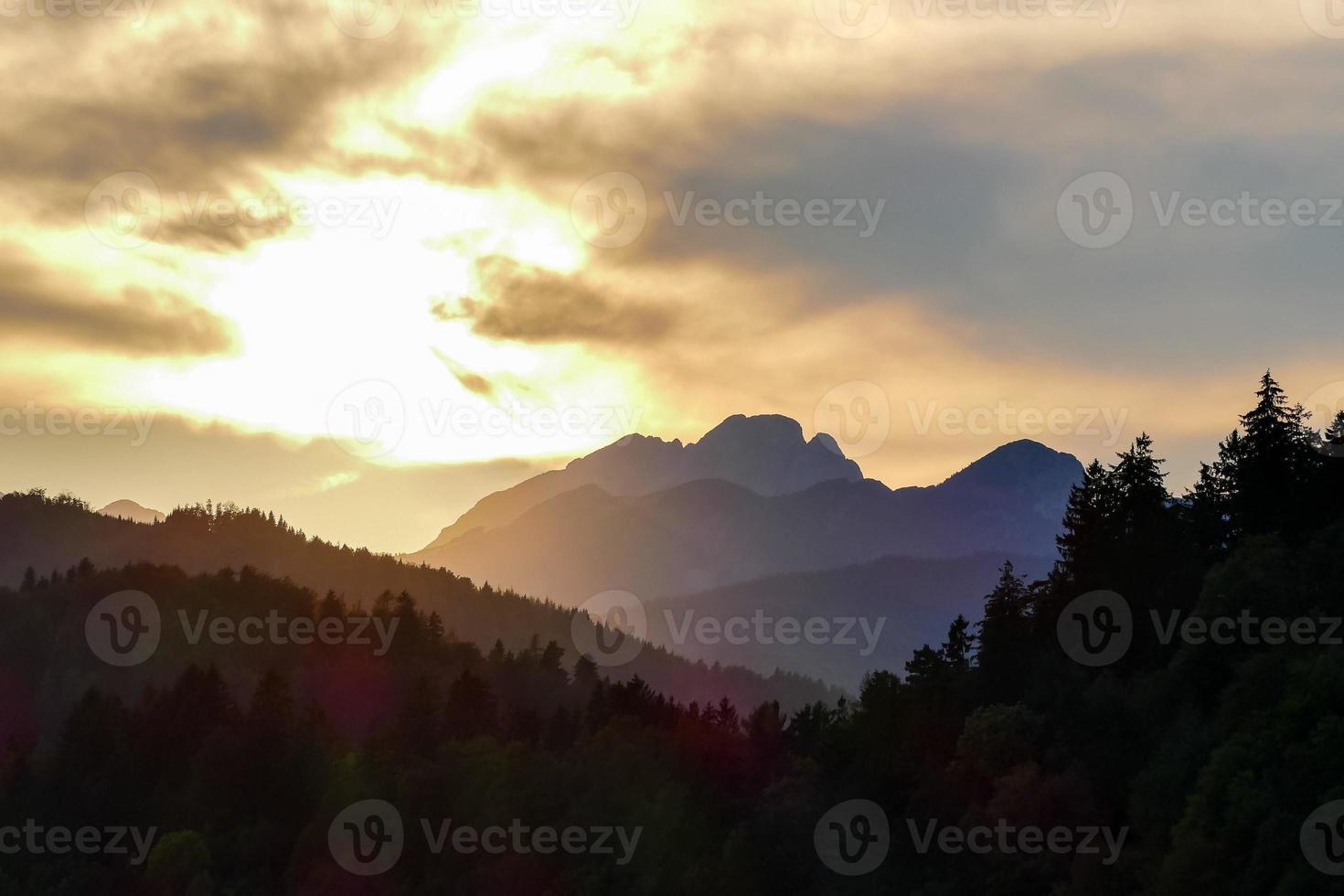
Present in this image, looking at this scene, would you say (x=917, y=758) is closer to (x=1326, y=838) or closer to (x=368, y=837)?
(x=1326, y=838)

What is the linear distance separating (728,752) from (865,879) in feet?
132

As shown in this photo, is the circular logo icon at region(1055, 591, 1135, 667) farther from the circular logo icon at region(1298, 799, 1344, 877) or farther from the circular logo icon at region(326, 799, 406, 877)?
the circular logo icon at region(326, 799, 406, 877)

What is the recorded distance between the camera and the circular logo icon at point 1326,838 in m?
62.0

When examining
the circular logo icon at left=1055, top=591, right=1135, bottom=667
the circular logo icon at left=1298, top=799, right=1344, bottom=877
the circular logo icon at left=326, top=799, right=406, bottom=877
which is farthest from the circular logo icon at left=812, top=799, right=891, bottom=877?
the circular logo icon at left=326, top=799, right=406, bottom=877

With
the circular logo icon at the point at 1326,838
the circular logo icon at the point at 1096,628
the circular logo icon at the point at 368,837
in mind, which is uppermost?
the circular logo icon at the point at 1096,628

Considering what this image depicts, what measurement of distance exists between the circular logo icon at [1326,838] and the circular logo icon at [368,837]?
86513mm

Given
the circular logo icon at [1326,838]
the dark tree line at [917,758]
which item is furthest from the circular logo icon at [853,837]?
the circular logo icon at [1326,838]

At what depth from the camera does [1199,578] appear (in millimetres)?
102312

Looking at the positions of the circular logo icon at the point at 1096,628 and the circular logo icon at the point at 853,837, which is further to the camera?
the circular logo icon at the point at 1096,628

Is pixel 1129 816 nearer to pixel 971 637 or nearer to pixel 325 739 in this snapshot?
pixel 971 637

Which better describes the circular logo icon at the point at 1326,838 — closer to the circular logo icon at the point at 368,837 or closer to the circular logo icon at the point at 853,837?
the circular logo icon at the point at 853,837

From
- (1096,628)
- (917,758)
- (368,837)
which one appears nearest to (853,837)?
(917,758)

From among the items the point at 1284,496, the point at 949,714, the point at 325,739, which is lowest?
Answer: the point at 325,739

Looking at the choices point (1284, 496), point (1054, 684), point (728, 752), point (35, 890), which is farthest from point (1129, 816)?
point (35, 890)
